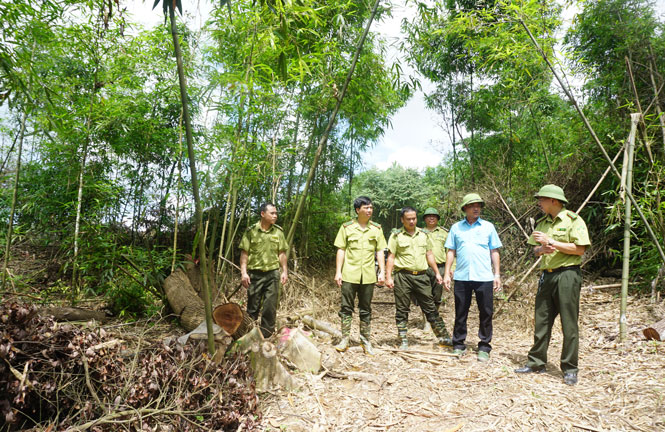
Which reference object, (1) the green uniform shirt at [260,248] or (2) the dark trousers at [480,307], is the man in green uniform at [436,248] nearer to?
(2) the dark trousers at [480,307]

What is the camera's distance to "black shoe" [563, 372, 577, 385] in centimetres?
262

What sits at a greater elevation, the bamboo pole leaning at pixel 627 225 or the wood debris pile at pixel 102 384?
the bamboo pole leaning at pixel 627 225

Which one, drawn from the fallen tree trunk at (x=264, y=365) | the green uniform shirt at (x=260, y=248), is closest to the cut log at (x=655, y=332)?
the fallen tree trunk at (x=264, y=365)

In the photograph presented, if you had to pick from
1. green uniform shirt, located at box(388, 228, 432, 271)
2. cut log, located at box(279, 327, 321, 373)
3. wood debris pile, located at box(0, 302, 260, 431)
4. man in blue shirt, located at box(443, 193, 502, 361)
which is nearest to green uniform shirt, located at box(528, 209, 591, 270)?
man in blue shirt, located at box(443, 193, 502, 361)

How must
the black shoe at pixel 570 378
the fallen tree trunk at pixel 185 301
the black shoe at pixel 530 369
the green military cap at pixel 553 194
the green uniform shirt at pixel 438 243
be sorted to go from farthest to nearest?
1. the green uniform shirt at pixel 438 243
2. the fallen tree trunk at pixel 185 301
3. the black shoe at pixel 530 369
4. the green military cap at pixel 553 194
5. the black shoe at pixel 570 378

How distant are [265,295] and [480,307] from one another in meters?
1.94

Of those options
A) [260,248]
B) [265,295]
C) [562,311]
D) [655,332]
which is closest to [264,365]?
[265,295]

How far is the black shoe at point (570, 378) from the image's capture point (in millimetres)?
2617

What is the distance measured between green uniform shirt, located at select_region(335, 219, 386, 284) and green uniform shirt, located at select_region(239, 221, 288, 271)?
62 centimetres

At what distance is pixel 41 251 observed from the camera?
18.7 ft

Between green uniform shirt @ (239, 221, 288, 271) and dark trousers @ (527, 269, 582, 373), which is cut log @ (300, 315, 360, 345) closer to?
green uniform shirt @ (239, 221, 288, 271)

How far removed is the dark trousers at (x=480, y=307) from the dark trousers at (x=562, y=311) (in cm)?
43

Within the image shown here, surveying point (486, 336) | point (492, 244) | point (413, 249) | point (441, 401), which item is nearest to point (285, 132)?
point (413, 249)

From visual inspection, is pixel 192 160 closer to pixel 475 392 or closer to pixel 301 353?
pixel 301 353
